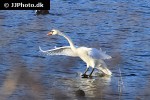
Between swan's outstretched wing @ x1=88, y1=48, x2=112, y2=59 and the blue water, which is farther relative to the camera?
swan's outstretched wing @ x1=88, y1=48, x2=112, y2=59

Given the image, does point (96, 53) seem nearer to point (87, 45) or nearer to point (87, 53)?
point (87, 53)

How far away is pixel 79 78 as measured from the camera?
10914 mm

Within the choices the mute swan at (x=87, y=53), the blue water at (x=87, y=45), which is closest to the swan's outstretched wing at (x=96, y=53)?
the mute swan at (x=87, y=53)

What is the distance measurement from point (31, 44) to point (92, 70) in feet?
6.79

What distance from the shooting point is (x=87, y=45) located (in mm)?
10406

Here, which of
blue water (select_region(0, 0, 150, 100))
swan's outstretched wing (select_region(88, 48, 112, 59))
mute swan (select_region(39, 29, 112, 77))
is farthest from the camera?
mute swan (select_region(39, 29, 112, 77))

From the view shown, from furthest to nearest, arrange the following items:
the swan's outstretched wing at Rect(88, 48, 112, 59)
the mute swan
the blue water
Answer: the mute swan < the swan's outstretched wing at Rect(88, 48, 112, 59) < the blue water

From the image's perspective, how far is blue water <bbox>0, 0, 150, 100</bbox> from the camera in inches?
132

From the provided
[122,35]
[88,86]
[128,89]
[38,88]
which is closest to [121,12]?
[122,35]

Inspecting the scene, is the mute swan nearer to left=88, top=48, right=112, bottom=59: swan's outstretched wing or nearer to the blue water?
left=88, top=48, right=112, bottom=59: swan's outstretched wing

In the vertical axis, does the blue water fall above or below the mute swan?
above

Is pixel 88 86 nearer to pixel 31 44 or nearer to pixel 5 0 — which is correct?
pixel 31 44

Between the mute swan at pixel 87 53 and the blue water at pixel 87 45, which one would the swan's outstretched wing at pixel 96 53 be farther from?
the blue water at pixel 87 45

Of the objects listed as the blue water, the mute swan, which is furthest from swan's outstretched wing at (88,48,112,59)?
the blue water
